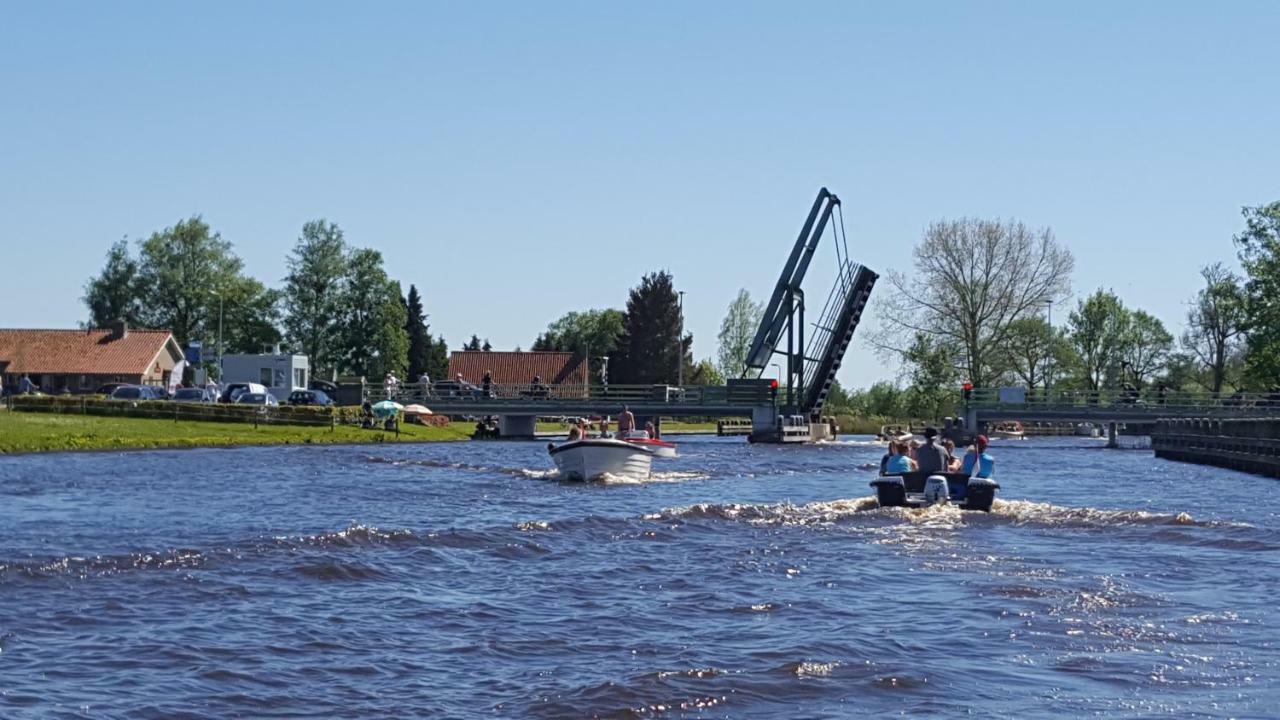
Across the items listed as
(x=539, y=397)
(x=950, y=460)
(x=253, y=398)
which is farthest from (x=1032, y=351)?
(x=950, y=460)

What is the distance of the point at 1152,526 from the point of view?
2658 centimetres

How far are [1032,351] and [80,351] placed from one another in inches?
2332

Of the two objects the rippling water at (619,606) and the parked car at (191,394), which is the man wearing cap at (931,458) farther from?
the parked car at (191,394)

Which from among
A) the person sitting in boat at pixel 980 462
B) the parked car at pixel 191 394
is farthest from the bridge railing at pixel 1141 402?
the person sitting in boat at pixel 980 462

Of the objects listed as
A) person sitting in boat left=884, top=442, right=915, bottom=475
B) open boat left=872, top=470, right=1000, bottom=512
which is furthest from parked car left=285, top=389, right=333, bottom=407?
open boat left=872, top=470, right=1000, bottom=512

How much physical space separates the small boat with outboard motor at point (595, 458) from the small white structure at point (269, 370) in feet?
150

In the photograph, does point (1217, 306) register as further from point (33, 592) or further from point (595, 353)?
point (33, 592)

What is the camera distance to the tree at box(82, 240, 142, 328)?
12500 cm

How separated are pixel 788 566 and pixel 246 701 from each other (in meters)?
9.80

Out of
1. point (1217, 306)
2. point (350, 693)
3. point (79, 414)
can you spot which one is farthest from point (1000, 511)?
point (1217, 306)

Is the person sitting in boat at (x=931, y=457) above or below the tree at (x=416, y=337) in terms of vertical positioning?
below

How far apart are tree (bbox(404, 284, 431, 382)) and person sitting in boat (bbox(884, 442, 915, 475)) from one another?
3717 inches

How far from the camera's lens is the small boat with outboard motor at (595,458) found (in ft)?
125

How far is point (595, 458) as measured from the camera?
125 feet
